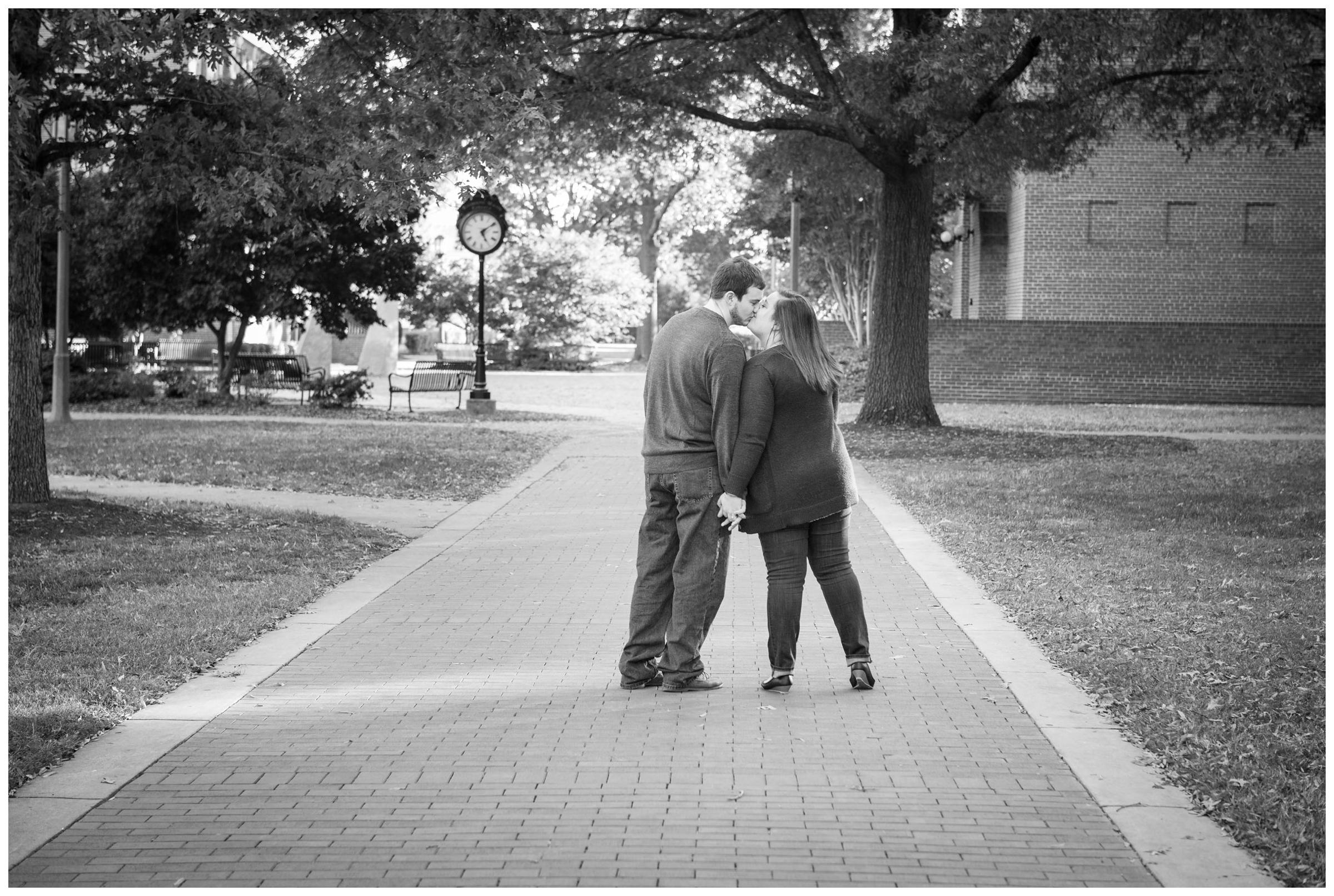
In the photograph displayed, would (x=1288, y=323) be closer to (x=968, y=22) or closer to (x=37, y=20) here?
(x=968, y=22)

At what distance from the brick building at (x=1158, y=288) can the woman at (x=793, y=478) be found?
24713 mm

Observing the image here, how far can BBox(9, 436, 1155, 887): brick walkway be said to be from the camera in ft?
13.2

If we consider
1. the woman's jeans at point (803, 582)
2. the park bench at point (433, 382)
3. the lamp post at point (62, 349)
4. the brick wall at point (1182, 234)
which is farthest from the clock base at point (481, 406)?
the woman's jeans at point (803, 582)

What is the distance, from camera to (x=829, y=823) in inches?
172

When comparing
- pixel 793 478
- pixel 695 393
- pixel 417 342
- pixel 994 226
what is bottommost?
pixel 793 478

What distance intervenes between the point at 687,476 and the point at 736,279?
0.84 m

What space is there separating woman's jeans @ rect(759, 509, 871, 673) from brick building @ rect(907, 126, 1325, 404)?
2470cm

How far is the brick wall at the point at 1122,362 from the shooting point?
3033cm

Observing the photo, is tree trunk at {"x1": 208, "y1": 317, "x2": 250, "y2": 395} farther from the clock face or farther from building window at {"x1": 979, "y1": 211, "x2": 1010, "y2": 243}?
building window at {"x1": 979, "y1": 211, "x2": 1010, "y2": 243}

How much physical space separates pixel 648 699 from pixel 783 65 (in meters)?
16.8

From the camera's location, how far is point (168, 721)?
18.3ft

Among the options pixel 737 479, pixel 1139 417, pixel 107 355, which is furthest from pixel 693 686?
pixel 107 355

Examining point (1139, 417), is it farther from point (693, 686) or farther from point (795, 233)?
point (693, 686)

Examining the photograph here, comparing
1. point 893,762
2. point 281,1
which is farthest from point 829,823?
point 281,1
